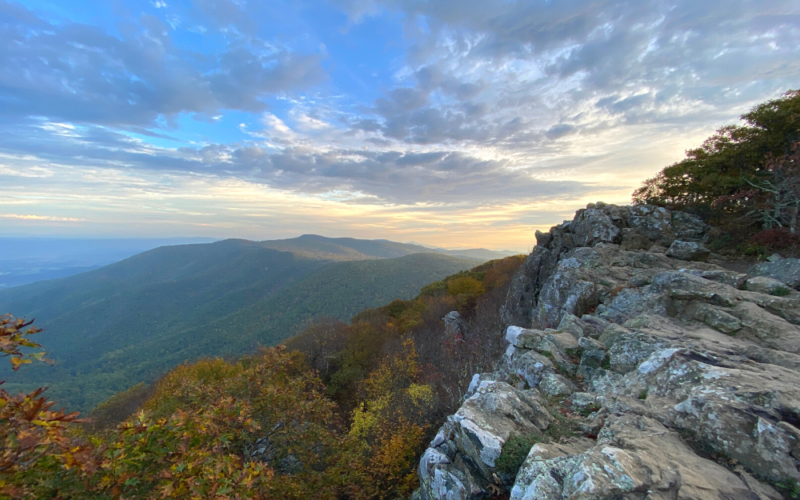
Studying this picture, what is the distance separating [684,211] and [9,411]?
120 feet

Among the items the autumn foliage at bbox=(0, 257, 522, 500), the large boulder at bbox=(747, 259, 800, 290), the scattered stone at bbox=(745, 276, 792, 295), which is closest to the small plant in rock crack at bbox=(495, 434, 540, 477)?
the autumn foliage at bbox=(0, 257, 522, 500)

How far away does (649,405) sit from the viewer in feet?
26.2

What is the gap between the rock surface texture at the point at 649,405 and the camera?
5828mm

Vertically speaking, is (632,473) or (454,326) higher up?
(632,473)

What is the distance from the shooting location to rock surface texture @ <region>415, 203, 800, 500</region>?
5828 mm

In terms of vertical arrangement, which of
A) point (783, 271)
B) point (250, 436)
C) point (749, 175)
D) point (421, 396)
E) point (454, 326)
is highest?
point (749, 175)

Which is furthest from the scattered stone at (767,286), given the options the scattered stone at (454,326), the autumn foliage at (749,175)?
the scattered stone at (454,326)

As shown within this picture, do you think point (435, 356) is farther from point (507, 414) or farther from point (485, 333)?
point (507, 414)

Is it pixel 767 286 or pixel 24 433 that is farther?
pixel 767 286

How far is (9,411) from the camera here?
440cm

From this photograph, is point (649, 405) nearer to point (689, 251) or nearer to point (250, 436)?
point (250, 436)

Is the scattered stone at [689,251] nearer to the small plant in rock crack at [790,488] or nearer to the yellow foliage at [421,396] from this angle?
the small plant in rock crack at [790,488]

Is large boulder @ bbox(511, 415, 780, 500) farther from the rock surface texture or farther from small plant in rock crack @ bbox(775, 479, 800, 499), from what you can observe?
small plant in rock crack @ bbox(775, 479, 800, 499)

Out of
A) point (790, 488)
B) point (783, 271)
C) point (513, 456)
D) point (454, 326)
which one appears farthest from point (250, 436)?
point (454, 326)
